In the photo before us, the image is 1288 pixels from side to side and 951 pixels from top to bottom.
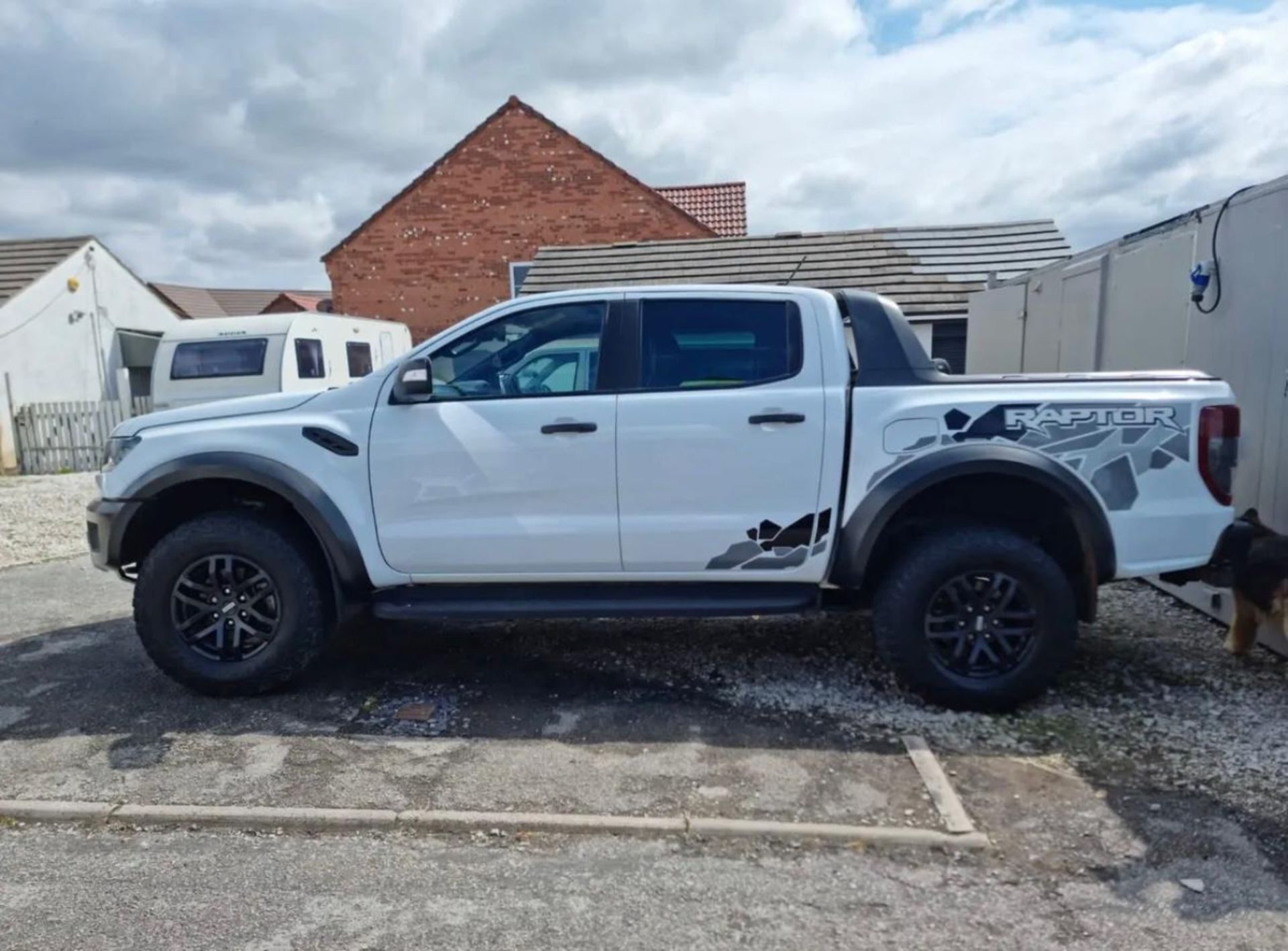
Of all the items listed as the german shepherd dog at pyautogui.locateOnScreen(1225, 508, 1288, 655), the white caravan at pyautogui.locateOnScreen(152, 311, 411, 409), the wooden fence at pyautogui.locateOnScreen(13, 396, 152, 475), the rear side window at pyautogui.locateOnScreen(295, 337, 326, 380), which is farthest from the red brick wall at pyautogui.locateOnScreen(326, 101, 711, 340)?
the german shepherd dog at pyautogui.locateOnScreen(1225, 508, 1288, 655)

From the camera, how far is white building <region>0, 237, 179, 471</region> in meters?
15.3

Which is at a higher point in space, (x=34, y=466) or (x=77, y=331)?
(x=77, y=331)

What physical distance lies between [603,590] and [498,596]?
505mm

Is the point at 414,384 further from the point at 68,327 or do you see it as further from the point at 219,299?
the point at 219,299

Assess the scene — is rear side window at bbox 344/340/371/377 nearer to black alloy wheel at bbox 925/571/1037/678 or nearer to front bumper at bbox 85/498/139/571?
front bumper at bbox 85/498/139/571

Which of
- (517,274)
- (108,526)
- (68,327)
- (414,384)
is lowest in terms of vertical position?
(108,526)

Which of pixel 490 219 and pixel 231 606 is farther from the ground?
pixel 490 219

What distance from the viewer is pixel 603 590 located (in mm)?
4047

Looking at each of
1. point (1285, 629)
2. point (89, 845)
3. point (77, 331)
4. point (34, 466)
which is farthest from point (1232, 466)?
point (77, 331)

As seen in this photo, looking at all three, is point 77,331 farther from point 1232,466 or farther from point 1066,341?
point 1232,466

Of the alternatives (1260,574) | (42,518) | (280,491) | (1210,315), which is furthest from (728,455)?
(42,518)

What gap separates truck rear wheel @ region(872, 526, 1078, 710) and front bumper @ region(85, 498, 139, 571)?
3.62 m

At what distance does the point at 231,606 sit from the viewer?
4086mm

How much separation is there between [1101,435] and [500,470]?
2.68 meters
